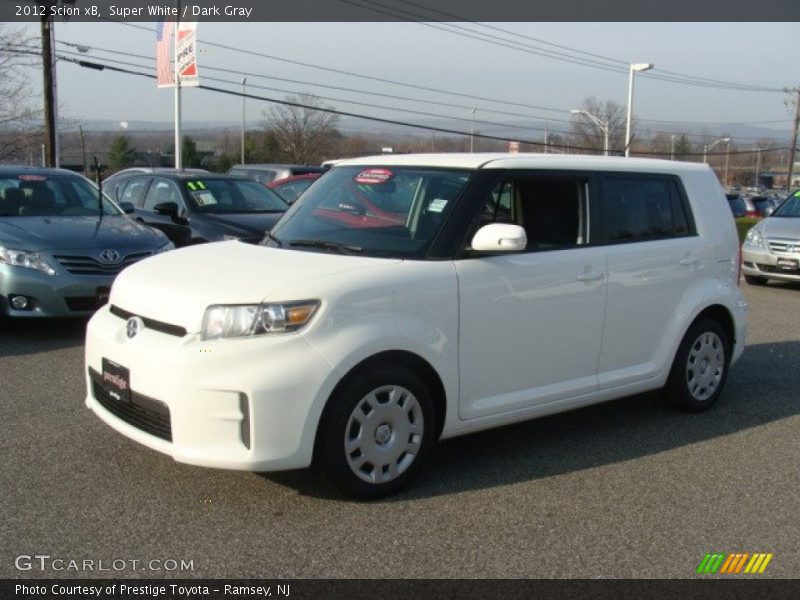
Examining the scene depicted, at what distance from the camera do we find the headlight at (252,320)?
398 cm

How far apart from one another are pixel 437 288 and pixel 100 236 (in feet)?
16.5

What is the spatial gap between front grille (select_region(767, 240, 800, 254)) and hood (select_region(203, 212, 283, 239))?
→ 25.8 feet

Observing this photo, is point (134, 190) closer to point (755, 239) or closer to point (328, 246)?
point (328, 246)

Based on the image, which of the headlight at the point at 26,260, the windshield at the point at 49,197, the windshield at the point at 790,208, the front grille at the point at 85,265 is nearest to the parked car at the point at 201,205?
the windshield at the point at 49,197

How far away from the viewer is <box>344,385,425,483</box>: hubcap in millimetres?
4191

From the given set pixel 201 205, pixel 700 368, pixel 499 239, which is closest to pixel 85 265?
pixel 201 205

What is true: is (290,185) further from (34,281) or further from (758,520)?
(758,520)

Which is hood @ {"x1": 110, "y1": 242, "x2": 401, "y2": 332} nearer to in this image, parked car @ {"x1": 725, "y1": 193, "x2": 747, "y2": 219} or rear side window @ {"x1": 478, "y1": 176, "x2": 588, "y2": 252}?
rear side window @ {"x1": 478, "y1": 176, "x2": 588, "y2": 252}

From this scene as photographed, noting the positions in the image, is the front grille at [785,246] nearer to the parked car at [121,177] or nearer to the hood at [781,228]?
the hood at [781,228]

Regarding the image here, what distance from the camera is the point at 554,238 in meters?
5.15

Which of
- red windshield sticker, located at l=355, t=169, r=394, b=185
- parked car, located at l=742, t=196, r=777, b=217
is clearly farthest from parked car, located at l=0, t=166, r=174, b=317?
parked car, located at l=742, t=196, r=777, b=217

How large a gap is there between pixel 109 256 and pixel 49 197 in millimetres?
1671
